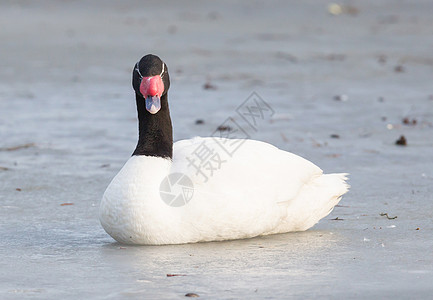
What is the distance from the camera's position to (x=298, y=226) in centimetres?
591

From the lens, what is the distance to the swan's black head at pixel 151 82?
18.4ft

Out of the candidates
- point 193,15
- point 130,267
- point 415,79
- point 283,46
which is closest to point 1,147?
point 130,267

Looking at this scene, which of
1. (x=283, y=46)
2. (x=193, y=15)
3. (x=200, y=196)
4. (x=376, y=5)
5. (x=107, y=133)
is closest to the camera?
(x=200, y=196)

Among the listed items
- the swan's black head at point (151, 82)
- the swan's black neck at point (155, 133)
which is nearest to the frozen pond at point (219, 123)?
the swan's black neck at point (155, 133)

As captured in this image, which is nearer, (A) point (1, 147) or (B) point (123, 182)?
(B) point (123, 182)

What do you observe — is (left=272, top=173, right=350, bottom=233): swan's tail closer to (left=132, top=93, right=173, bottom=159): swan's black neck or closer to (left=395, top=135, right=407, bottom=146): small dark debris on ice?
(left=132, top=93, right=173, bottom=159): swan's black neck

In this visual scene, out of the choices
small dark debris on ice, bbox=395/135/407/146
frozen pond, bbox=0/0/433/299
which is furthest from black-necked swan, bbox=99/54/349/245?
small dark debris on ice, bbox=395/135/407/146

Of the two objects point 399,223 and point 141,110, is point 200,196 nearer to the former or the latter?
point 141,110

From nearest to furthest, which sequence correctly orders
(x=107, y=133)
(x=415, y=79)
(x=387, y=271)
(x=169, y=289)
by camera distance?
(x=169, y=289), (x=387, y=271), (x=107, y=133), (x=415, y=79)

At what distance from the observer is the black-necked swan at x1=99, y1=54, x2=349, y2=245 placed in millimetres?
5367

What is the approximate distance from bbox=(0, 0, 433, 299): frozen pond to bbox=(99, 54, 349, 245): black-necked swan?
0.14 meters

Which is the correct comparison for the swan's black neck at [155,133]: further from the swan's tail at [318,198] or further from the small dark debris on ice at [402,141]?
the small dark debris on ice at [402,141]

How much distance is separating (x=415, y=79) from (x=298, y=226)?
858cm

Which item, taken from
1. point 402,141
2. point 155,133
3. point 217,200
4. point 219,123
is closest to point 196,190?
point 217,200
